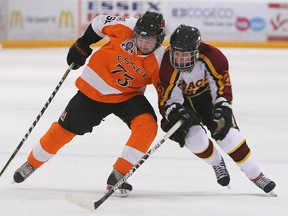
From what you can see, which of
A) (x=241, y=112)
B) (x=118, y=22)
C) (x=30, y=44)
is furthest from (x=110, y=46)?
(x=30, y=44)

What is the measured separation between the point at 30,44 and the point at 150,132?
35.0ft

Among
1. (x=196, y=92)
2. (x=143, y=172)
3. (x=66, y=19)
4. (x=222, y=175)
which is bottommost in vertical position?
(x=66, y=19)

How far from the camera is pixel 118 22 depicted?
150 inches

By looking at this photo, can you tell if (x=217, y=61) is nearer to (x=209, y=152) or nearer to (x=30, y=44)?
(x=209, y=152)

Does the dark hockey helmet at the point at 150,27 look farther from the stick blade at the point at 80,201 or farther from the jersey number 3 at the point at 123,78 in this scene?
the stick blade at the point at 80,201

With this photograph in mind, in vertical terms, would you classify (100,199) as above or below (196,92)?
below

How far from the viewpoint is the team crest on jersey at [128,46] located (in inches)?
145

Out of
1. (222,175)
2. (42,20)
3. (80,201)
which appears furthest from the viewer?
(42,20)

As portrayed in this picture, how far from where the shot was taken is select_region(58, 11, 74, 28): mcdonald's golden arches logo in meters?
14.1

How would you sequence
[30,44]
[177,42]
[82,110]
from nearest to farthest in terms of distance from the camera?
[177,42] → [82,110] → [30,44]

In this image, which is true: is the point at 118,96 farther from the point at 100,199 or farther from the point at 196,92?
the point at 100,199

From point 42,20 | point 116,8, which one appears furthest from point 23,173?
point 116,8

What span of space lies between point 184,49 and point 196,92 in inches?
13.9

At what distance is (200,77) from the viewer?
3.62 metres
